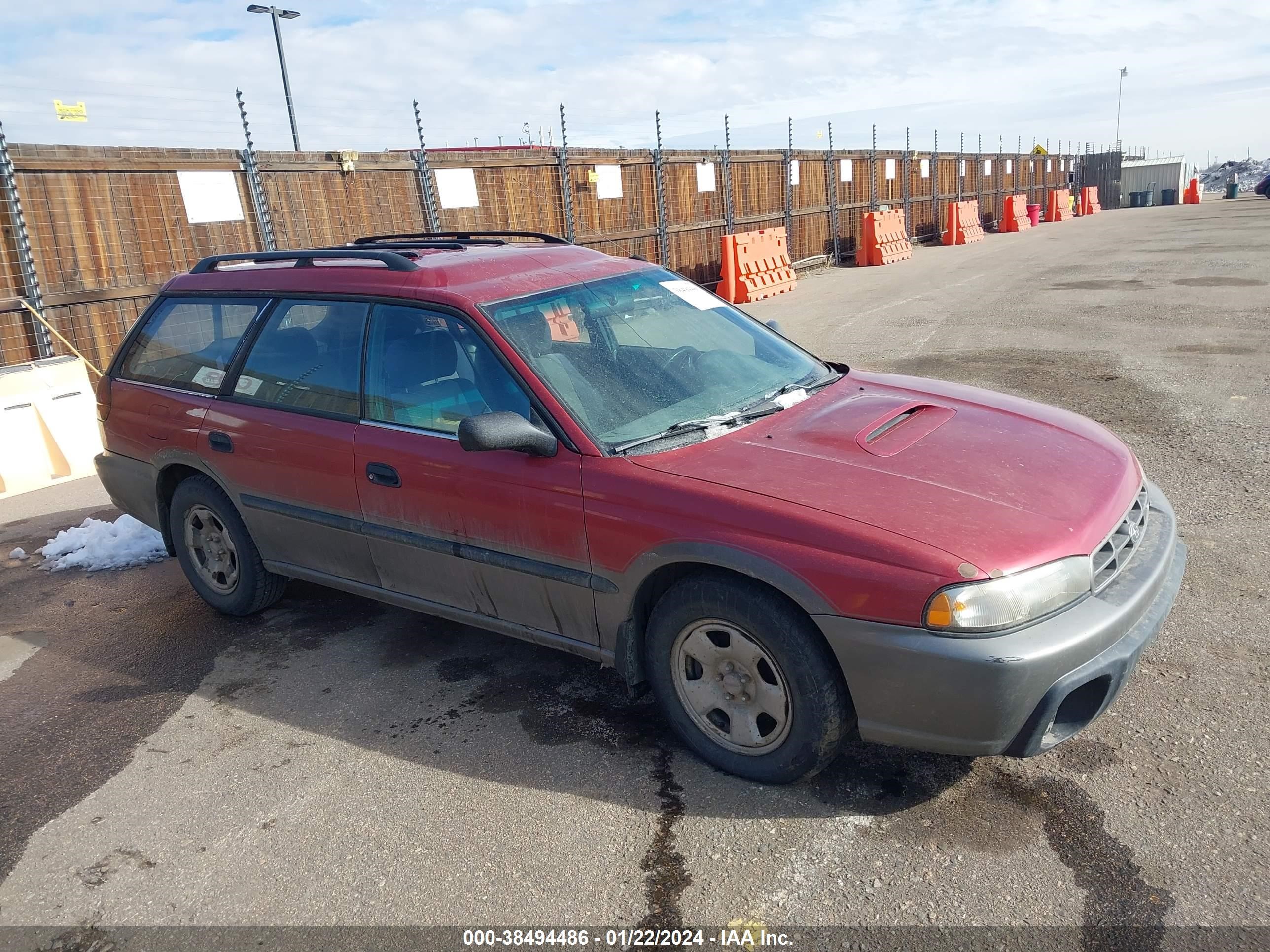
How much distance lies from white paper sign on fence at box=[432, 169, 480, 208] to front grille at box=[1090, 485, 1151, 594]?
10.6 meters

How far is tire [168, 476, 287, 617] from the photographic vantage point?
4.66 metres

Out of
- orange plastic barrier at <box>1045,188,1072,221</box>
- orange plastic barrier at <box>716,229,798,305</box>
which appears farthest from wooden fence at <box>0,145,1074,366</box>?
orange plastic barrier at <box>1045,188,1072,221</box>

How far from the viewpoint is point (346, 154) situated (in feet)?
36.2

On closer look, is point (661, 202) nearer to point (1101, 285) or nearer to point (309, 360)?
point (1101, 285)

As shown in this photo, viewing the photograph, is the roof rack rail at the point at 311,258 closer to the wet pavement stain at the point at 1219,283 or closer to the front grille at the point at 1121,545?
the front grille at the point at 1121,545

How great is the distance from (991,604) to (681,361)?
68.1 inches

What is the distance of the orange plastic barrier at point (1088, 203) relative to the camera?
43.3 metres

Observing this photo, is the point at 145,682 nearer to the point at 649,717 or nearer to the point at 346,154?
the point at 649,717

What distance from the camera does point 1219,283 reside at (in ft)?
46.8

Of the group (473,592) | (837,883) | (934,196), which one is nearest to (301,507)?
(473,592)

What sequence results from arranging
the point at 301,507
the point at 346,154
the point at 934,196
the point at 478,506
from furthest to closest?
the point at 934,196, the point at 346,154, the point at 301,507, the point at 478,506

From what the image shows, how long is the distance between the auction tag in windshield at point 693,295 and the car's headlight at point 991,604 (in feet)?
7.02

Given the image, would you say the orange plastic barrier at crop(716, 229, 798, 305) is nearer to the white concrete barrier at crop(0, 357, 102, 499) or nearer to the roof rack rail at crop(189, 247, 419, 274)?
the white concrete barrier at crop(0, 357, 102, 499)

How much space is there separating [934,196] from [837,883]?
30.4 metres
